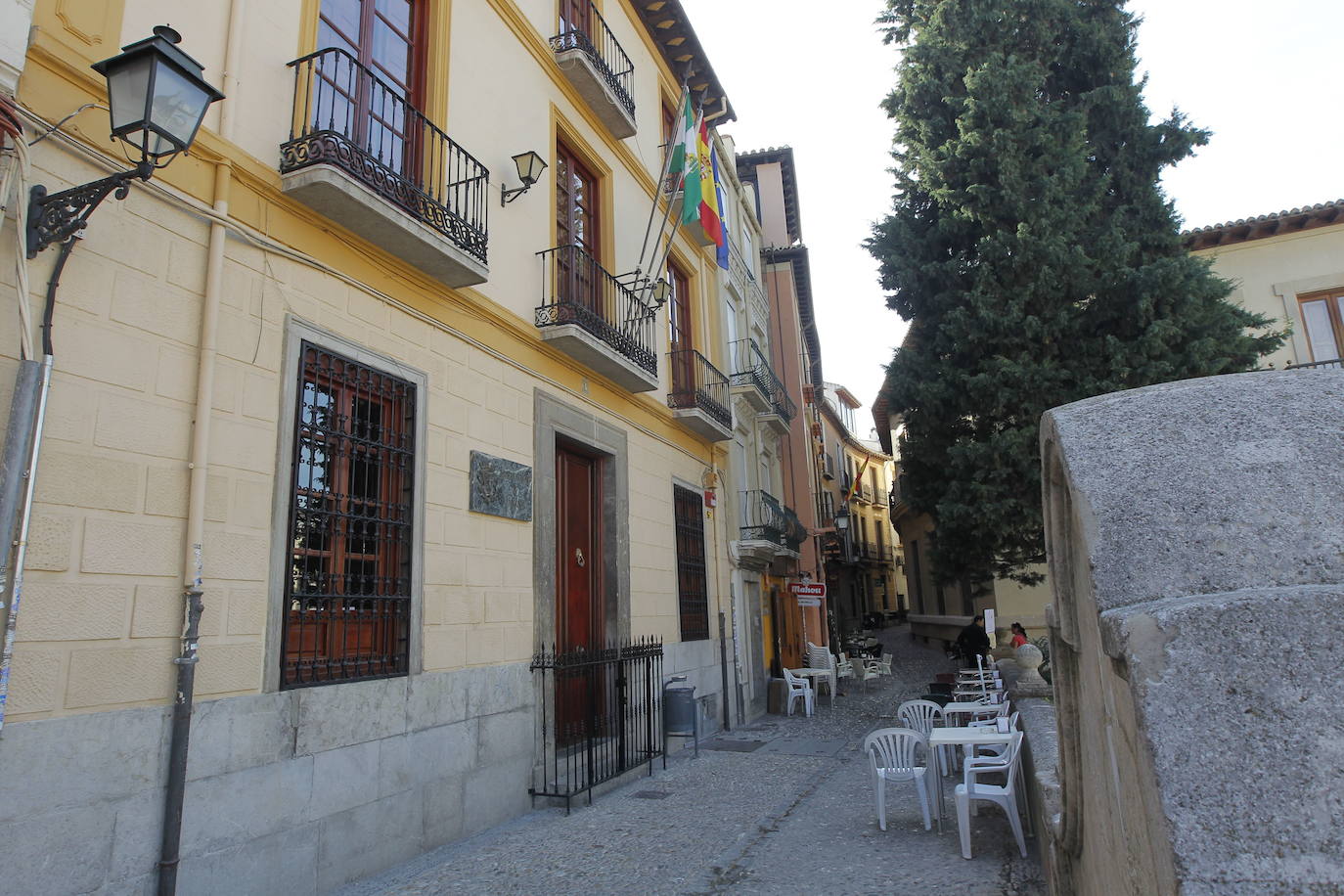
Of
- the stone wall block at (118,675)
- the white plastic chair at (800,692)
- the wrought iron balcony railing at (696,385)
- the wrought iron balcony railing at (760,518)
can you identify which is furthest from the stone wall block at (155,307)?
the white plastic chair at (800,692)

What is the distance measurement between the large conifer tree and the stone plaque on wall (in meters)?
7.78

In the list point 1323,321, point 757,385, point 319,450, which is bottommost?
point 319,450

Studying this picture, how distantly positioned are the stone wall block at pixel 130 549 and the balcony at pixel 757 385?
11202 millimetres

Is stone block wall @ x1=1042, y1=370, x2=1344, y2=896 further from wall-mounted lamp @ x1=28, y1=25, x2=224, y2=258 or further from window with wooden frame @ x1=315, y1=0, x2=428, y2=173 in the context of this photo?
window with wooden frame @ x1=315, y1=0, x2=428, y2=173

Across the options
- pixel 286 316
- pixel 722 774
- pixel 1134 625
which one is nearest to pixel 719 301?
pixel 722 774

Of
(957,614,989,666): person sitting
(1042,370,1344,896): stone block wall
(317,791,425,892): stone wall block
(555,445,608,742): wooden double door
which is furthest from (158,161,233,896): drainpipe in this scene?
(957,614,989,666): person sitting

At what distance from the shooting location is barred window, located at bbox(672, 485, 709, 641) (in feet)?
36.9

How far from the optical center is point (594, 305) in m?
9.35

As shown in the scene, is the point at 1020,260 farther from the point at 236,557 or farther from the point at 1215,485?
the point at 1215,485

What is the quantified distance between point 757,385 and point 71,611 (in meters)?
12.6

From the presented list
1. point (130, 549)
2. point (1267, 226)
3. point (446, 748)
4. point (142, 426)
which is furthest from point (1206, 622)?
point (1267, 226)

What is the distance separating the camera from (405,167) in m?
A: 6.52

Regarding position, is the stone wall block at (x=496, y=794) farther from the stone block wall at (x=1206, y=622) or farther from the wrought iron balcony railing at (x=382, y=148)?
the stone block wall at (x=1206, y=622)

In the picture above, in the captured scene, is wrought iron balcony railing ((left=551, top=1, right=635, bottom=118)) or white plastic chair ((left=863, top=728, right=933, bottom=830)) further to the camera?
wrought iron balcony railing ((left=551, top=1, right=635, bottom=118))
